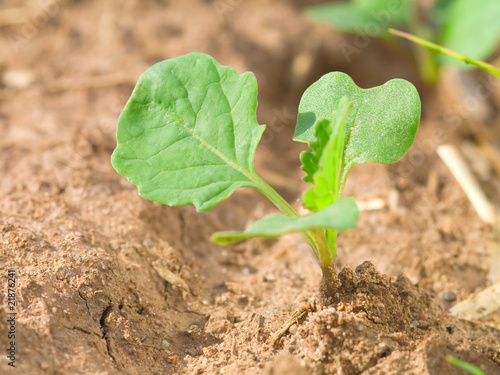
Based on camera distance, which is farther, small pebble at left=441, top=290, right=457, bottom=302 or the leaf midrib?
small pebble at left=441, top=290, right=457, bottom=302

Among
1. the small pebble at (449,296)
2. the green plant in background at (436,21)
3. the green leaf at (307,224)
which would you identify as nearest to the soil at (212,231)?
the small pebble at (449,296)

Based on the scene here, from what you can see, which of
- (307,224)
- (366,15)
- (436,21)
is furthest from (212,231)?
(436,21)

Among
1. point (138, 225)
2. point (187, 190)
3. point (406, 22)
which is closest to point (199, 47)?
point (406, 22)

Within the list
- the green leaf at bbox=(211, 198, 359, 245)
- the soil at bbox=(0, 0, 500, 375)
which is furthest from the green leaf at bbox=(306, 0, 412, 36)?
the green leaf at bbox=(211, 198, 359, 245)

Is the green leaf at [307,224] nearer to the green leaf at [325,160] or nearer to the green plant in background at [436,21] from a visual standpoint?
the green leaf at [325,160]

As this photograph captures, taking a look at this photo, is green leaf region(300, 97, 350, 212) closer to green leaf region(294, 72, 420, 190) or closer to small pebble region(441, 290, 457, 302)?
green leaf region(294, 72, 420, 190)

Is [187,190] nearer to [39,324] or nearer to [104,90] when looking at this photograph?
[39,324]
